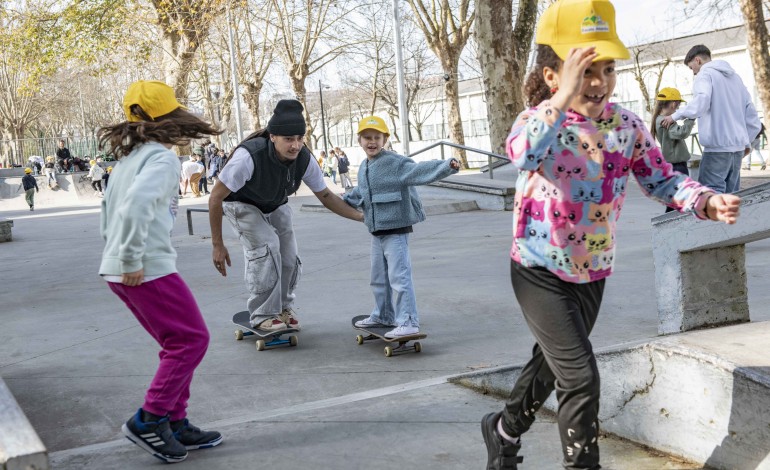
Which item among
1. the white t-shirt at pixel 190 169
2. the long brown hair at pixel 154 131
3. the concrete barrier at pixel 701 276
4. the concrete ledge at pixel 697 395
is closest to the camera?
the concrete ledge at pixel 697 395

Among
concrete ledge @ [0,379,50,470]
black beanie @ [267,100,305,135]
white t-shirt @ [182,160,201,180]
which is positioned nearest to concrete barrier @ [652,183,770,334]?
black beanie @ [267,100,305,135]

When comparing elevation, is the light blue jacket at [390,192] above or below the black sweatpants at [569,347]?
above

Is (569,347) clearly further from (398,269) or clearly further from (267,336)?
(267,336)

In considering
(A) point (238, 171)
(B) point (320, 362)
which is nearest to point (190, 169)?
(A) point (238, 171)

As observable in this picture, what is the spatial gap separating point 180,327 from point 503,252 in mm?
6756

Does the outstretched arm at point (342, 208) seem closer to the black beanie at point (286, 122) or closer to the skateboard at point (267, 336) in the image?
the black beanie at point (286, 122)

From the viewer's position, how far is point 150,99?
12.8 feet

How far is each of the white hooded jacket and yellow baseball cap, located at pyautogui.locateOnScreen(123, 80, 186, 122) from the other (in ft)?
20.0

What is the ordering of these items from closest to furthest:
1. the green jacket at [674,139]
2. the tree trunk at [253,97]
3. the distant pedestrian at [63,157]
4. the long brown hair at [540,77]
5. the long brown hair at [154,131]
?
the long brown hair at [540,77]
the long brown hair at [154,131]
the green jacket at [674,139]
the distant pedestrian at [63,157]
the tree trunk at [253,97]

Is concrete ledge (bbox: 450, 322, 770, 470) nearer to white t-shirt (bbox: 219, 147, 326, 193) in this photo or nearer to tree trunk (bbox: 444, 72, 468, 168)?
white t-shirt (bbox: 219, 147, 326, 193)

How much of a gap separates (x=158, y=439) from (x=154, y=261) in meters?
0.76

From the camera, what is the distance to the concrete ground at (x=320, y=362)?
376 centimetres

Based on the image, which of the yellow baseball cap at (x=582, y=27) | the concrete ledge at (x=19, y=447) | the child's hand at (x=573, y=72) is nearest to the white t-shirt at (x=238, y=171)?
the concrete ledge at (x=19, y=447)

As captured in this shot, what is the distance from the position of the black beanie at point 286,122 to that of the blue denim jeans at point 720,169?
4.68 m
